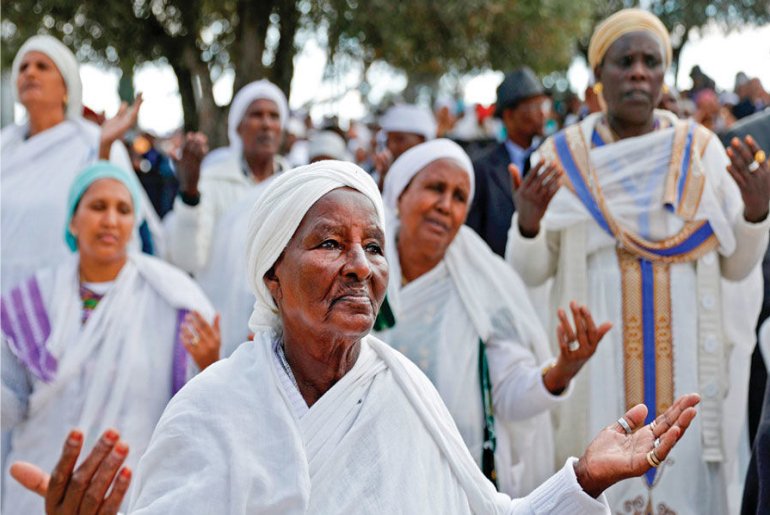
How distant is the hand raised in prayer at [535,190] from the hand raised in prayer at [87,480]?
9.12 feet

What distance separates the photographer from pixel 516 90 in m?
8.50

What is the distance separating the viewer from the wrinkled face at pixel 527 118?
8.48 meters

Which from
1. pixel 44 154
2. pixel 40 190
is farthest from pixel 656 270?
pixel 44 154

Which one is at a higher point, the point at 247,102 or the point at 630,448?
the point at 247,102

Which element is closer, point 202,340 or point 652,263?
point 202,340

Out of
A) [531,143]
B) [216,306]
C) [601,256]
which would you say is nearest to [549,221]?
[601,256]

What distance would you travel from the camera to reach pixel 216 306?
7.08 metres

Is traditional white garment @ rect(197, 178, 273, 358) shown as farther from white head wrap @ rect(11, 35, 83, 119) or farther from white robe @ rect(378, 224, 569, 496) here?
white robe @ rect(378, 224, 569, 496)

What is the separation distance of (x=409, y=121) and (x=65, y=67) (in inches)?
130

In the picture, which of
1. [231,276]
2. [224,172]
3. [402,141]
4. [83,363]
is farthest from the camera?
[402,141]

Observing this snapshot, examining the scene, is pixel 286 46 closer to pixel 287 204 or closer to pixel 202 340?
pixel 202 340

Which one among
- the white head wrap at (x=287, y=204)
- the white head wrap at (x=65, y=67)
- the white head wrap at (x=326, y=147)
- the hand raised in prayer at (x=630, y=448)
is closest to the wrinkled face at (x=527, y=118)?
the white head wrap at (x=326, y=147)

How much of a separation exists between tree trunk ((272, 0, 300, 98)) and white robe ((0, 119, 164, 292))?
697 cm

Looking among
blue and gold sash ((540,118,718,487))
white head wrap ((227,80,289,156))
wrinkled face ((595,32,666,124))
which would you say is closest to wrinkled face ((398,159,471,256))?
blue and gold sash ((540,118,718,487))
